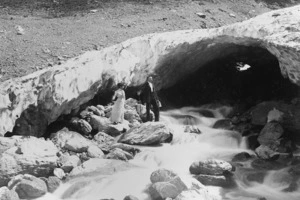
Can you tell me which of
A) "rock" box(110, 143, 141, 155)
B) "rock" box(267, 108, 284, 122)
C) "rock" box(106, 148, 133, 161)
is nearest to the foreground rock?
"rock" box(106, 148, 133, 161)

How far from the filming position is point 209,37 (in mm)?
11523

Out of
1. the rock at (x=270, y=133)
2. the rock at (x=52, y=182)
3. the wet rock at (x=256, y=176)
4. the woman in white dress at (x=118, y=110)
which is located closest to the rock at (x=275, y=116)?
the rock at (x=270, y=133)

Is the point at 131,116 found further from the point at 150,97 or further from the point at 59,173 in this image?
the point at 59,173

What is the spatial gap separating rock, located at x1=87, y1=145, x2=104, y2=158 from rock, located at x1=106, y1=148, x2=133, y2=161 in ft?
0.79

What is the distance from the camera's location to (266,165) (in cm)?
933

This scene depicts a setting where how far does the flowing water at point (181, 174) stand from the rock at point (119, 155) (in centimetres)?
15

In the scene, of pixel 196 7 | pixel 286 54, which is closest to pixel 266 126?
pixel 286 54

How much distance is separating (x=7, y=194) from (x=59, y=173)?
1.28m

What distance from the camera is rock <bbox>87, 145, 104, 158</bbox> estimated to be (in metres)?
9.22

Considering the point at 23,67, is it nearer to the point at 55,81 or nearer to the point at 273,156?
the point at 55,81

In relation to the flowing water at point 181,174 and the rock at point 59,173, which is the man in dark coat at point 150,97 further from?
the rock at point 59,173

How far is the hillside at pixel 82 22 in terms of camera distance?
467 inches

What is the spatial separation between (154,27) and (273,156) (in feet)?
23.9

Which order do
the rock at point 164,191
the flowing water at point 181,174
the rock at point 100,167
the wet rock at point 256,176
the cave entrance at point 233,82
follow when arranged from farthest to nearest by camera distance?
the cave entrance at point 233,82 → the wet rock at point 256,176 → the rock at point 100,167 → the flowing water at point 181,174 → the rock at point 164,191
